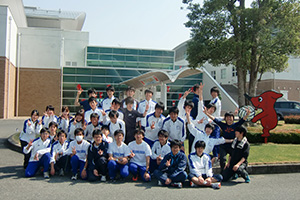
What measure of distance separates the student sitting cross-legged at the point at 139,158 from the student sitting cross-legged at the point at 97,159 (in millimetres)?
586

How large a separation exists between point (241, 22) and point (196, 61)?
2934 mm

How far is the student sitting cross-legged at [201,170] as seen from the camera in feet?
18.3

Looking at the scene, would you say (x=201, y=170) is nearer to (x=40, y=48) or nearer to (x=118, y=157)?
(x=118, y=157)

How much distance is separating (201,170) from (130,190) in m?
1.55

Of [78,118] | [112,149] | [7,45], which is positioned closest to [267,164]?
[112,149]

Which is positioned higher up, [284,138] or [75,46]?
[75,46]

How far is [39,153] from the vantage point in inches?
251

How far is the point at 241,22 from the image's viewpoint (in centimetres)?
1373

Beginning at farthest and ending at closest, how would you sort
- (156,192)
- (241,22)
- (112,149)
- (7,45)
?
(7,45) < (241,22) < (112,149) < (156,192)

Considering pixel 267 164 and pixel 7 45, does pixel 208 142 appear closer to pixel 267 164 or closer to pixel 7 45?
pixel 267 164

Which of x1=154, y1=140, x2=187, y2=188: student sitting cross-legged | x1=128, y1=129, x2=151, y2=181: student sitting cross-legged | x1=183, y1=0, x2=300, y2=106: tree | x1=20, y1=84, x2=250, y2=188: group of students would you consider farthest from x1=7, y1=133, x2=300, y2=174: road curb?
x1=183, y1=0, x2=300, y2=106: tree

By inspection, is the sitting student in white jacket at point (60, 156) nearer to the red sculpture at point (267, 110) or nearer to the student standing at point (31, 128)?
the student standing at point (31, 128)

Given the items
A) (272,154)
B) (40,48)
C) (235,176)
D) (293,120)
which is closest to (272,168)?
(235,176)

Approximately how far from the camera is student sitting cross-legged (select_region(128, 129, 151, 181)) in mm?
6012
